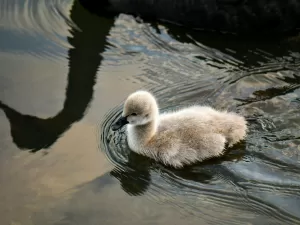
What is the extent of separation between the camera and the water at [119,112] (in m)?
2.81

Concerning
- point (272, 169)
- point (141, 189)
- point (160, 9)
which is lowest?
point (141, 189)

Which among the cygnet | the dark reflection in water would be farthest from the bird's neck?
the dark reflection in water

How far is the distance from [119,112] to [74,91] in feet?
1.25

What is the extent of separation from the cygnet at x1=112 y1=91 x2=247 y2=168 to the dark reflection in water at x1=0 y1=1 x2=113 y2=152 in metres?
0.38

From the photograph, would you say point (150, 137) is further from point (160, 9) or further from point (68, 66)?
point (160, 9)

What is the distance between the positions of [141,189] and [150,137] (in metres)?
0.32

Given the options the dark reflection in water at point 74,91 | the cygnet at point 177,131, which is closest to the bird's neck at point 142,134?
the cygnet at point 177,131

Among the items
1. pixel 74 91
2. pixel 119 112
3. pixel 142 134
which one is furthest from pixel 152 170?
pixel 74 91

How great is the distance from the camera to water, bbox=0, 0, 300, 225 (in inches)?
→ 111

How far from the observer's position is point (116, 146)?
3229 mm

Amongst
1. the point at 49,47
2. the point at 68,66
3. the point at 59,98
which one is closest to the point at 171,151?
the point at 59,98

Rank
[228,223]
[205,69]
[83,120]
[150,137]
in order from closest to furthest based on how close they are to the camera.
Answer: [228,223]
[150,137]
[83,120]
[205,69]

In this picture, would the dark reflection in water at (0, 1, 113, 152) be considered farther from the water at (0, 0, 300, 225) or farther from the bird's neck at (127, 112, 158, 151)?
the bird's neck at (127, 112, 158, 151)

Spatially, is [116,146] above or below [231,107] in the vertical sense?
below
